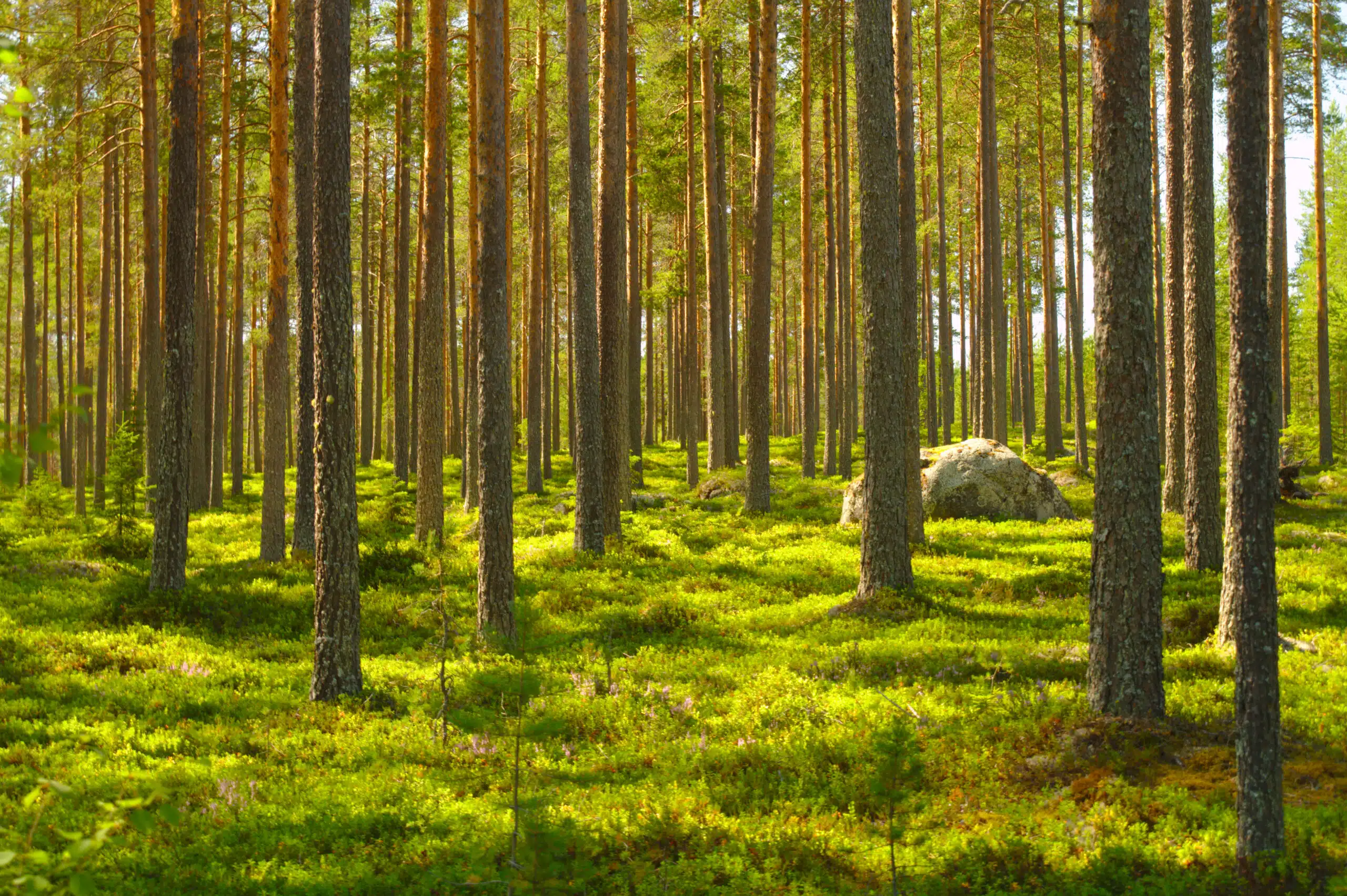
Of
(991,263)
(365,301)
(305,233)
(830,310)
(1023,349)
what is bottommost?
(305,233)

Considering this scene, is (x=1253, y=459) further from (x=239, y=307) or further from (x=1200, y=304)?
(x=239, y=307)

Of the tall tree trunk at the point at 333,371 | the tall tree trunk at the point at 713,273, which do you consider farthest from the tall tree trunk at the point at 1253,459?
the tall tree trunk at the point at 713,273

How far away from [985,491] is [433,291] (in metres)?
11.7

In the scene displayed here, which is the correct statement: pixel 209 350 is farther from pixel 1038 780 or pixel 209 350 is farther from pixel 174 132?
pixel 1038 780

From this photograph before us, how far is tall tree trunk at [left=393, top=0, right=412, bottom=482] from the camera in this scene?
19703mm

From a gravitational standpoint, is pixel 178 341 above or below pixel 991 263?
below

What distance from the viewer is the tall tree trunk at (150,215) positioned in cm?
1750

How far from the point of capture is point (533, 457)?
24.3 meters

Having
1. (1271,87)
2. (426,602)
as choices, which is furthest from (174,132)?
(1271,87)

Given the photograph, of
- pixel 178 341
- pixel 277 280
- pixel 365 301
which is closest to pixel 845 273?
pixel 365 301

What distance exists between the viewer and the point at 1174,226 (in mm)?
12961

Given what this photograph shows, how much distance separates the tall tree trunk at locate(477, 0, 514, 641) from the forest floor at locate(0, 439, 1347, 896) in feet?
2.01

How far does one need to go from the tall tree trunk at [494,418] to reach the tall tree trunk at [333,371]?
2040mm

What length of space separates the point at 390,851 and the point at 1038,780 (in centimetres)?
474
